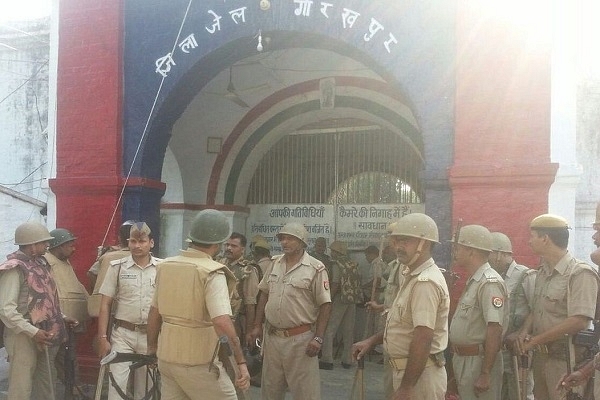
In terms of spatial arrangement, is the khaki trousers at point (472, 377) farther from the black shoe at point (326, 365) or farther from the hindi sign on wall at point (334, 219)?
the hindi sign on wall at point (334, 219)

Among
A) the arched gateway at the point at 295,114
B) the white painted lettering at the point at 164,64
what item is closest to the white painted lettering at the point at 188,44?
the arched gateway at the point at 295,114

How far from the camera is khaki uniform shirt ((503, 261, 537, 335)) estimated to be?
493cm

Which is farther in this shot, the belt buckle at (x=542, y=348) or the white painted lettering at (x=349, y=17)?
the white painted lettering at (x=349, y=17)

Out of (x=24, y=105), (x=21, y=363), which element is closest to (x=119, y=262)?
(x=21, y=363)

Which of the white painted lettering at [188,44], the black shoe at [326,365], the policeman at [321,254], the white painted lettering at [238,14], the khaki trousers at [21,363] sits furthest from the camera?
the policeman at [321,254]

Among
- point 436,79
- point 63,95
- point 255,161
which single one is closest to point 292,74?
point 255,161

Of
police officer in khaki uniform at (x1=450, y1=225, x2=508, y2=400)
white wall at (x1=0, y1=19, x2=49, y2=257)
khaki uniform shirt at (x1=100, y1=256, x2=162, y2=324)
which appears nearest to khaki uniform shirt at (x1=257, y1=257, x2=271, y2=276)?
khaki uniform shirt at (x1=100, y1=256, x2=162, y2=324)

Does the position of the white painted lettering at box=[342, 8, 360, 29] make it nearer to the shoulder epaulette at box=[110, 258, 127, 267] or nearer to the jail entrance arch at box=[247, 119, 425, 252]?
the shoulder epaulette at box=[110, 258, 127, 267]

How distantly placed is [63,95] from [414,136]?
4.83m

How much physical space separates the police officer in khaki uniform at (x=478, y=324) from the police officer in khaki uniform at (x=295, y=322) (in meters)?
1.06

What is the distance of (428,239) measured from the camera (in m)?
3.77

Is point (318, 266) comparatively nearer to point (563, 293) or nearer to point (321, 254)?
point (563, 293)

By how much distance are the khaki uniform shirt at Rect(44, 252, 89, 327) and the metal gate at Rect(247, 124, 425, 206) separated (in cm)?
482

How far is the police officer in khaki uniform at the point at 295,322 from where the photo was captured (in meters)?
4.94
